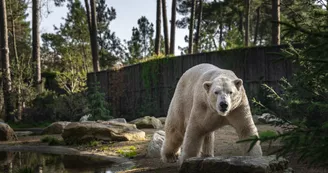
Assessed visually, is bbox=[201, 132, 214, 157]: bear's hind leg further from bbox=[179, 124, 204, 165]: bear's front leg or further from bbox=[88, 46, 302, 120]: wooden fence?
bbox=[88, 46, 302, 120]: wooden fence

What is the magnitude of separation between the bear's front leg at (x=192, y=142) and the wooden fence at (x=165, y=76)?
5.83 metres

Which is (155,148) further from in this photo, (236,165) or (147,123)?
(147,123)

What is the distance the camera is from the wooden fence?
42.2 ft

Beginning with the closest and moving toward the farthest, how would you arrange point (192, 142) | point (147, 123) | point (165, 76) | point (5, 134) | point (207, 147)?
point (192, 142) < point (207, 147) < point (5, 134) < point (147, 123) < point (165, 76)

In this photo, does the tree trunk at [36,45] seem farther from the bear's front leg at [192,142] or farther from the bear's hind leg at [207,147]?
the bear's front leg at [192,142]

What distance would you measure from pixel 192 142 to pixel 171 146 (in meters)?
1.08

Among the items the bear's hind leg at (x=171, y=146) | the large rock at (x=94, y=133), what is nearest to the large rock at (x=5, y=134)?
the large rock at (x=94, y=133)

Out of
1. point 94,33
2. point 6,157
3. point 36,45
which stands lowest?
point 6,157

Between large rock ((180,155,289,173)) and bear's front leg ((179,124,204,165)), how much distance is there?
270mm

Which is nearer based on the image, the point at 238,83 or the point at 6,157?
the point at 238,83

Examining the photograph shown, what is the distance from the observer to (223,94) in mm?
4488

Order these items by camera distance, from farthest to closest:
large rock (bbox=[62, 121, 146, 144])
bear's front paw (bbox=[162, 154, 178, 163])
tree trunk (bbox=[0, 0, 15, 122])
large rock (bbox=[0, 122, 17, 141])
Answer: tree trunk (bbox=[0, 0, 15, 122]) < large rock (bbox=[0, 122, 17, 141]) < large rock (bbox=[62, 121, 146, 144]) < bear's front paw (bbox=[162, 154, 178, 163])

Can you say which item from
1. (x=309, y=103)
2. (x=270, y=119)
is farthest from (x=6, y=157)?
(x=270, y=119)

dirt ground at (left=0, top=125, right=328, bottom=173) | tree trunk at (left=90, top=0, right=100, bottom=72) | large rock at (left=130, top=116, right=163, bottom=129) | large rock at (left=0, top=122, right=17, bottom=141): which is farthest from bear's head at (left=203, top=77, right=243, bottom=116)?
tree trunk at (left=90, top=0, right=100, bottom=72)
